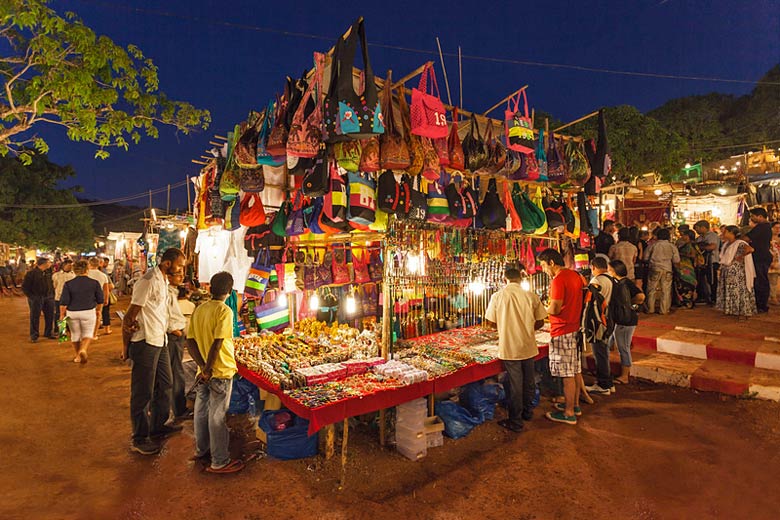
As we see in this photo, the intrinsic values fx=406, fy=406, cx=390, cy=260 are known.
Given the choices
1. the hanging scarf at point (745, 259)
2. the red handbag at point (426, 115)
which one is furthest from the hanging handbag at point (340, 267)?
the hanging scarf at point (745, 259)

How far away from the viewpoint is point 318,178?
13.4 ft

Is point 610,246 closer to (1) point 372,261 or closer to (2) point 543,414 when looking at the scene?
(2) point 543,414

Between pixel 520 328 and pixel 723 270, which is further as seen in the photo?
pixel 723 270

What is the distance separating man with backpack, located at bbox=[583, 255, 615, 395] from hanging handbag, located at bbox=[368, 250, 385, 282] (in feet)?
9.33

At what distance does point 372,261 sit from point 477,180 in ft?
6.35

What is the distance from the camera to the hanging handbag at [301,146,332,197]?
13.4ft

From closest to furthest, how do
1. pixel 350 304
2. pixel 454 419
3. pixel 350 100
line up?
pixel 350 100
pixel 454 419
pixel 350 304

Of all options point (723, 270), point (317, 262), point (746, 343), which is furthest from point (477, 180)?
point (723, 270)

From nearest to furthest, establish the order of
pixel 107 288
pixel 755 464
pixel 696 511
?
1. pixel 696 511
2. pixel 755 464
3. pixel 107 288

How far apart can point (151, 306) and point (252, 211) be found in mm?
1841

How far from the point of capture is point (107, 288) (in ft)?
33.7

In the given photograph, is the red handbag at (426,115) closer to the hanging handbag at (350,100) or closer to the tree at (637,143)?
the hanging handbag at (350,100)

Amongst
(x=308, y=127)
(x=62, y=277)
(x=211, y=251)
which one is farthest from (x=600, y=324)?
(x=62, y=277)

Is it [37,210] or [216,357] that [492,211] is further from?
[37,210]
